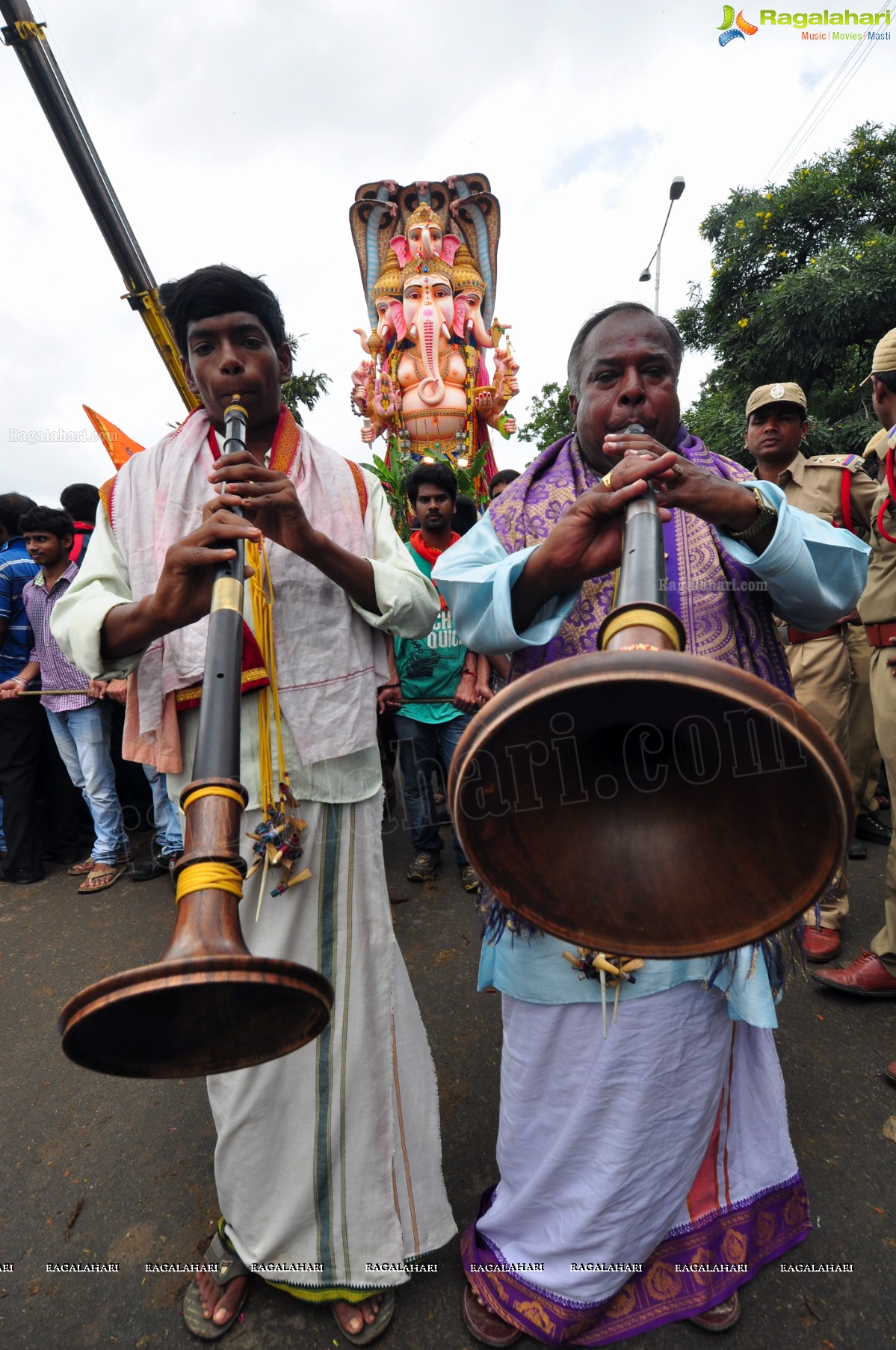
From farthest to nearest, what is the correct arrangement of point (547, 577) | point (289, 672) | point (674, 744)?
1. point (289, 672)
2. point (547, 577)
3. point (674, 744)

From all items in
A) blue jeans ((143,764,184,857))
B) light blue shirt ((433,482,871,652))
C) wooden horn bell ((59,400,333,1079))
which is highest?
light blue shirt ((433,482,871,652))

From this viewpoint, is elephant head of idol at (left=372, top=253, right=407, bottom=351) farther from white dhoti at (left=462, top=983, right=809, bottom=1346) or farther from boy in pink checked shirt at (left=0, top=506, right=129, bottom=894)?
white dhoti at (left=462, top=983, right=809, bottom=1346)

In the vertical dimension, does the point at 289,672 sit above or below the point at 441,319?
below

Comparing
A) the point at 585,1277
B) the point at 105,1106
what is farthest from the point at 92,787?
the point at 585,1277

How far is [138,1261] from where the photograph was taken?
171 cm

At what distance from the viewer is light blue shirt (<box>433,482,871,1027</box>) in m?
1.28

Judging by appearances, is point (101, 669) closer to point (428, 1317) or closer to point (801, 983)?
point (428, 1317)

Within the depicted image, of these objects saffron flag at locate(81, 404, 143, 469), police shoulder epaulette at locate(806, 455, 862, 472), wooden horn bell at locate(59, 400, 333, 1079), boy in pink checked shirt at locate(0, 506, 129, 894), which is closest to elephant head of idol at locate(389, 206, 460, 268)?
saffron flag at locate(81, 404, 143, 469)

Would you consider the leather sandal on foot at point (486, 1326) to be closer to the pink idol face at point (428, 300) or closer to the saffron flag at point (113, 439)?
the saffron flag at point (113, 439)

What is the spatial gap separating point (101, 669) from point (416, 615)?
699 millimetres

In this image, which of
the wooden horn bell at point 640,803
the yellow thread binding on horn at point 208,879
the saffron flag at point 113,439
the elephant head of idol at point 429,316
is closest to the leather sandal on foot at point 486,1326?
the wooden horn bell at point 640,803

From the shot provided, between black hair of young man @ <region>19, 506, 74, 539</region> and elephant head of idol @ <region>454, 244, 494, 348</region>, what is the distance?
597 centimetres

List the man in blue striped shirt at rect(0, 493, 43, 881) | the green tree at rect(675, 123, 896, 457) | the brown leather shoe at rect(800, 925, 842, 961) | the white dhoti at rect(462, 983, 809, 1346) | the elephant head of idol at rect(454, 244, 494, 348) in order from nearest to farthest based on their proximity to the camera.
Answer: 1. the white dhoti at rect(462, 983, 809, 1346)
2. the brown leather shoe at rect(800, 925, 842, 961)
3. the man in blue striped shirt at rect(0, 493, 43, 881)
4. the elephant head of idol at rect(454, 244, 494, 348)
5. the green tree at rect(675, 123, 896, 457)

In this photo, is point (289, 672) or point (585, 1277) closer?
point (585, 1277)
